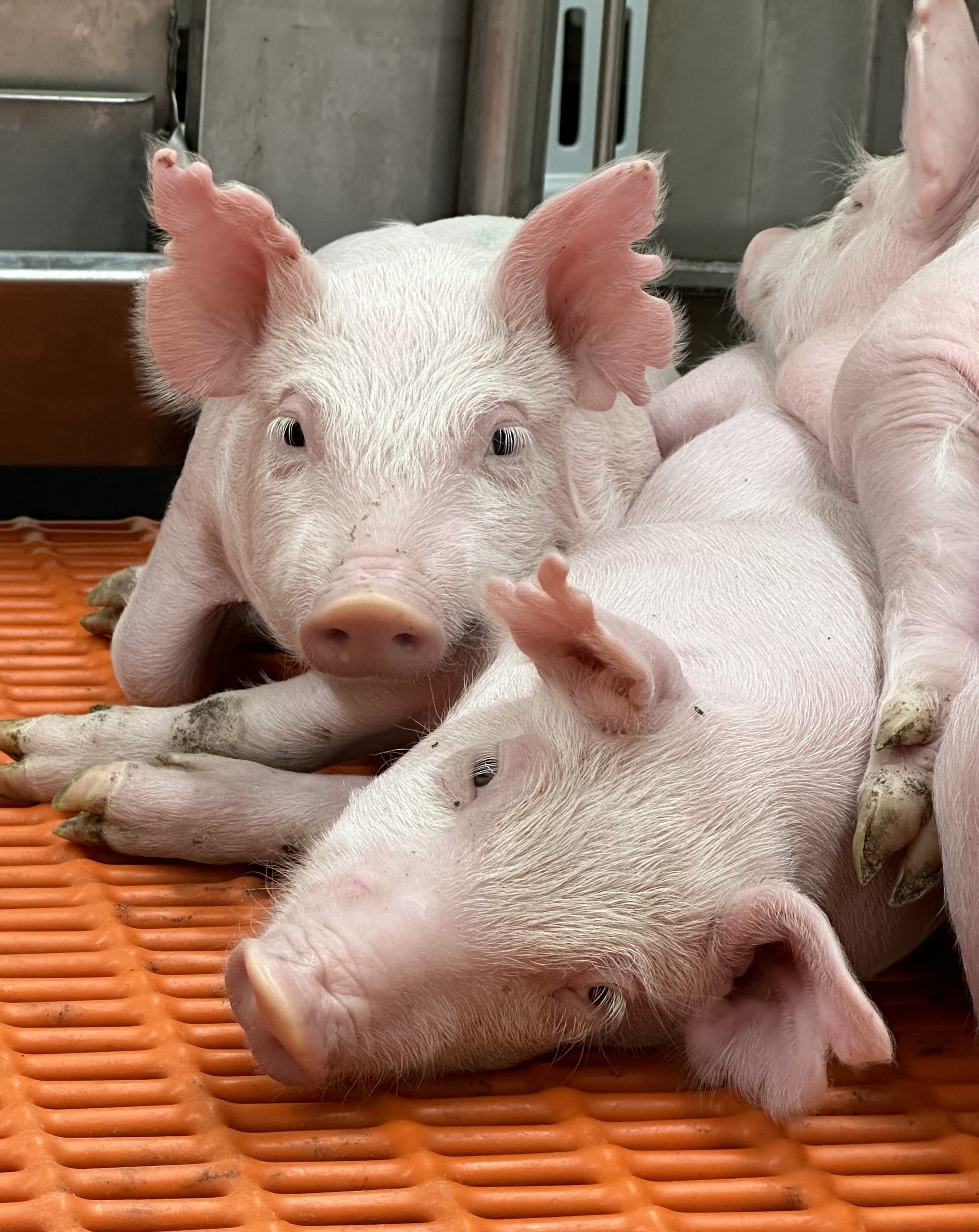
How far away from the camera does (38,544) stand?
3338mm

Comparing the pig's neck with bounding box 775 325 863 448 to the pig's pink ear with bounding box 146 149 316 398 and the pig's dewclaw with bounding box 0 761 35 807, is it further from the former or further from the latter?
the pig's dewclaw with bounding box 0 761 35 807

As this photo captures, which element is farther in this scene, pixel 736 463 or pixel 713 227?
pixel 713 227

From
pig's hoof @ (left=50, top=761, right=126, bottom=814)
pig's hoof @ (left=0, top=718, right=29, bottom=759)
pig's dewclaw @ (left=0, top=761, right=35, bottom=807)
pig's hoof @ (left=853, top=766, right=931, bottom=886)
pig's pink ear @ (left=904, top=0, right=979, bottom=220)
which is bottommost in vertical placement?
pig's dewclaw @ (left=0, top=761, right=35, bottom=807)

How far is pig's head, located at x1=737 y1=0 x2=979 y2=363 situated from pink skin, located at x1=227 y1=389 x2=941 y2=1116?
3.57ft

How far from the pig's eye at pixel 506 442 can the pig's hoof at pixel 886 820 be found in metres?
0.66

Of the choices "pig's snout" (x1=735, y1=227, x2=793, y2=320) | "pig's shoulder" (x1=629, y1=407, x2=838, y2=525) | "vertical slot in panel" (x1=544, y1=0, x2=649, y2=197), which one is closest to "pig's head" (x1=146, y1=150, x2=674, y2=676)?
"pig's shoulder" (x1=629, y1=407, x2=838, y2=525)

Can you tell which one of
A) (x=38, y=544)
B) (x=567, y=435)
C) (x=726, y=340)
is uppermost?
(x=567, y=435)

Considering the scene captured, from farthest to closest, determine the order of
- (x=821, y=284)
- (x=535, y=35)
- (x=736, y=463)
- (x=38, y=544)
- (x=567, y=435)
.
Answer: (x=535, y=35), (x=38, y=544), (x=821, y=284), (x=736, y=463), (x=567, y=435)

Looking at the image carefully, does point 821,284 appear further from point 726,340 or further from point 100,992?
point 100,992

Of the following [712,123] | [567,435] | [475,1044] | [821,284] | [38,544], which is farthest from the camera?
[712,123]

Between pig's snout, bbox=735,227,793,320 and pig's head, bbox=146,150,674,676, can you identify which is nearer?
pig's head, bbox=146,150,674,676

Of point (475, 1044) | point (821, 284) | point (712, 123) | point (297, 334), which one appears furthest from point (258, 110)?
point (475, 1044)

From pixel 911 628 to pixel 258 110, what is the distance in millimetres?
2347

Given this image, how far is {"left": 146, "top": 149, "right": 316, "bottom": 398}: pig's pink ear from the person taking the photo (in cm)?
214
